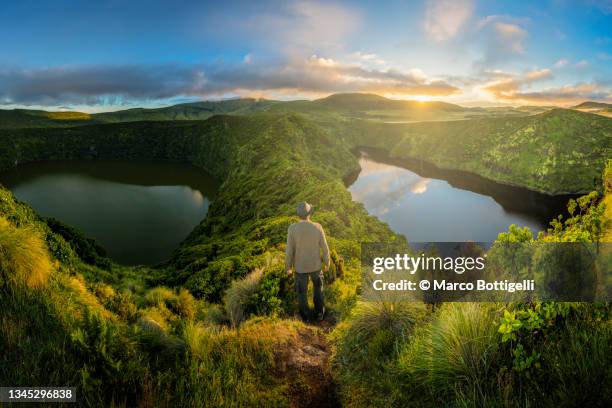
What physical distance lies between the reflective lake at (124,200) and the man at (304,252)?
4430cm

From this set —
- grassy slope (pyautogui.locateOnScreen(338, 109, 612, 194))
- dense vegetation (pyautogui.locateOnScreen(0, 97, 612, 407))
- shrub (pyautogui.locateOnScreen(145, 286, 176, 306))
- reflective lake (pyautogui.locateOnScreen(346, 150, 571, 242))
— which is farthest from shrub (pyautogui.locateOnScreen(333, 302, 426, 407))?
grassy slope (pyautogui.locateOnScreen(338, 109, 612, 194))

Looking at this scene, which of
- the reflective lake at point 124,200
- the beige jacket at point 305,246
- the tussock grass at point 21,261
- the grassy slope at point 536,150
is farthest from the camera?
the grassy slope at point 536,150

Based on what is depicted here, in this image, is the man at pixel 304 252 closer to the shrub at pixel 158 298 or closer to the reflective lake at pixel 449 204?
the shrub at pixel 158 298

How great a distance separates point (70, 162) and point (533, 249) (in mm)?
184061

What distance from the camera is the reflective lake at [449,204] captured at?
65.1 metres

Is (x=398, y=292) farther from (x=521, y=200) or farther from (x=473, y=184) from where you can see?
(x=473, y=184)

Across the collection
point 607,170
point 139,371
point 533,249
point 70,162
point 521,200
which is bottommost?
point 521,200

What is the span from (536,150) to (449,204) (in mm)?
44565

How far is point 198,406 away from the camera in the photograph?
3.67 meters

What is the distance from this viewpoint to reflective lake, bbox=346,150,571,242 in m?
65.1

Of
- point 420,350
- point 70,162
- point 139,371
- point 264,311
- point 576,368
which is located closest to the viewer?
point 576,368

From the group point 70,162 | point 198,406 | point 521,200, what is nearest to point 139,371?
point 198,406

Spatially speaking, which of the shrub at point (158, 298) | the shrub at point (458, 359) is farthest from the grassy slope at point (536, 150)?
the shrub at point (458, 359)

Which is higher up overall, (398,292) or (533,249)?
(533,249)
